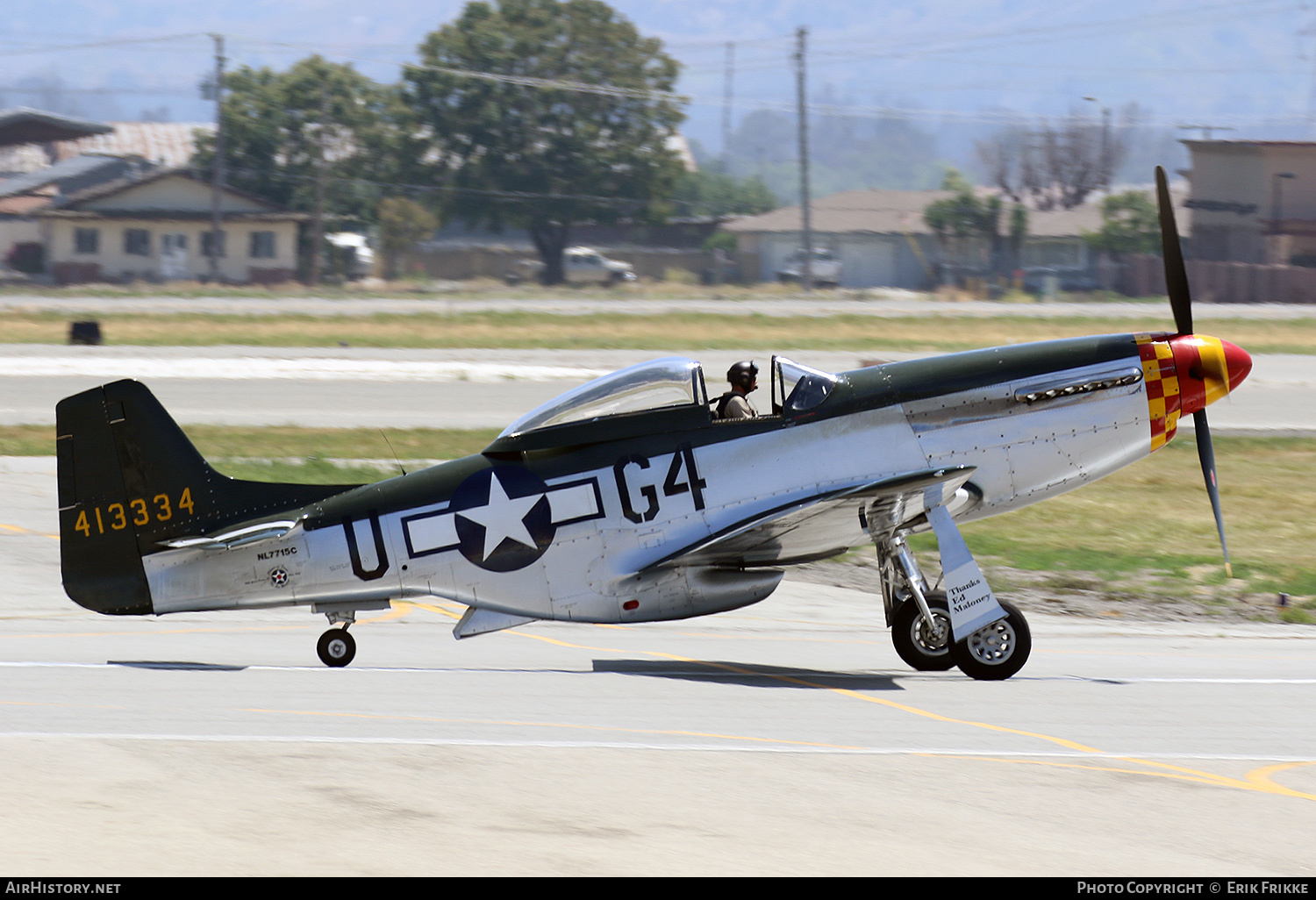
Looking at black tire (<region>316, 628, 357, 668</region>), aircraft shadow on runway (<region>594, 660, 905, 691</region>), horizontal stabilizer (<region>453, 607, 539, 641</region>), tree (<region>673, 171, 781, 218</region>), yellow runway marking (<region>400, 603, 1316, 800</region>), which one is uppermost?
tree (<region>673, 171, 781, 218</region>)

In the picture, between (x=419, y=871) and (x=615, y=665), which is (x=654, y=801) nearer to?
(x=419, y=871)

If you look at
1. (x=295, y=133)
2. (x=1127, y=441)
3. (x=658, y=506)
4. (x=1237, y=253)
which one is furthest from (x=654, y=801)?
(x=295, y=133)

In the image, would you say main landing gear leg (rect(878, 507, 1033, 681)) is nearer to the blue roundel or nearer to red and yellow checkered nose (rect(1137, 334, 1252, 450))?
red and yellow checkered nose (rect(1137, 334, 1252, 450))

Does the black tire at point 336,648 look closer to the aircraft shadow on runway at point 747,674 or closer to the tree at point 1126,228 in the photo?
the aircraft shadow on runway at point 747,674

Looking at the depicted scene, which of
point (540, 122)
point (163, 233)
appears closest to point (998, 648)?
point (163, 233)

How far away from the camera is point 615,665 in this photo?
12672 mm

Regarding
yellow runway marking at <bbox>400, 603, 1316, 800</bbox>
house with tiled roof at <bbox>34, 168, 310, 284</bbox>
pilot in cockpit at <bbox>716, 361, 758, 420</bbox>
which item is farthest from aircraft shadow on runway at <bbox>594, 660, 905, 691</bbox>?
house with tiled roof at <bbox>34, 168, 310, 284</bbox>

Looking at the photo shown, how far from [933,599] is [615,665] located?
259cm

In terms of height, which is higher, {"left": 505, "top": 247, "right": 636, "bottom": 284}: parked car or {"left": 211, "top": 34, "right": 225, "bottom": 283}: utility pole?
{"left": 211, "top": 34, "right": 225, "bottom": 283}: utility pole

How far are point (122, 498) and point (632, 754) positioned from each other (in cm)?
481

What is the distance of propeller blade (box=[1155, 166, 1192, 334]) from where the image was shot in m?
12.9

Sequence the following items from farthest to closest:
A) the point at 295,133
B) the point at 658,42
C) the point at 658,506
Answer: the point at 658,42 < the point at 295,133 < the point at 658,506

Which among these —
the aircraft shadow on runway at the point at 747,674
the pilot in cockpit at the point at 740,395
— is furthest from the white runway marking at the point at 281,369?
the pilot in cockpit at the point at 740,395

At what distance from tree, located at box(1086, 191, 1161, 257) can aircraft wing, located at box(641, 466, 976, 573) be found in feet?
288
